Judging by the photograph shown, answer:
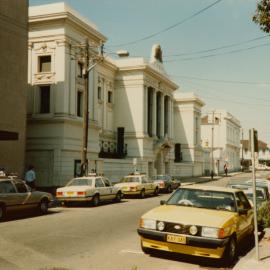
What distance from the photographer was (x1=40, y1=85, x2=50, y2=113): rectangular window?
1369 inches

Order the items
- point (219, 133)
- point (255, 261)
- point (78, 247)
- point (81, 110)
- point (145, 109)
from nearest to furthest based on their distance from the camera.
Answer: point (255, 261)
point (78, 247)
point (81, 110)
point (145, 109)
point (219, 133)

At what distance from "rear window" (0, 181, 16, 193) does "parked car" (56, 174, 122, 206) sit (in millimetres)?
4597

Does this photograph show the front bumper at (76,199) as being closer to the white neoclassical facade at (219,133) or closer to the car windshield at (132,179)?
the car windshield at (132,179)

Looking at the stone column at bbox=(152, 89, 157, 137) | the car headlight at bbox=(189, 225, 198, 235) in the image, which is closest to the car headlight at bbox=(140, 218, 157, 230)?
the car headlight at bbox=(189, 225, 198, 235)

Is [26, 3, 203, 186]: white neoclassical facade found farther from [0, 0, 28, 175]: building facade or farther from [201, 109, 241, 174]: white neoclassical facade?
[201, 109, 241, 174]: white neoclassical facade

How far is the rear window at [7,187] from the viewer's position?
15620mm

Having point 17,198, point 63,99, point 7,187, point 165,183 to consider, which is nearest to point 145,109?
point 63,99

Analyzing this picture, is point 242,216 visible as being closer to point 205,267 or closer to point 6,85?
point 205,267

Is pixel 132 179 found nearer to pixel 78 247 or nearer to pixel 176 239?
pixel 78 247

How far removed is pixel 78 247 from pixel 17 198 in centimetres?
657

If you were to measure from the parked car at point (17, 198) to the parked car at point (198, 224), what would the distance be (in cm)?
733

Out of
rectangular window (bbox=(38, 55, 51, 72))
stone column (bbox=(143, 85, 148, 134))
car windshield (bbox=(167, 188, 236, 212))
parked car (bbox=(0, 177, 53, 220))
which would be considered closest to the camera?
car windshield (bbox=(167, 188, 236, 212))

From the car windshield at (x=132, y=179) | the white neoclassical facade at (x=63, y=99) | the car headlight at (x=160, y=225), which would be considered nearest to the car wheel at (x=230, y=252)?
the car headlight at (x=160, y=225)

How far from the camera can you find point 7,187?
15.9m
